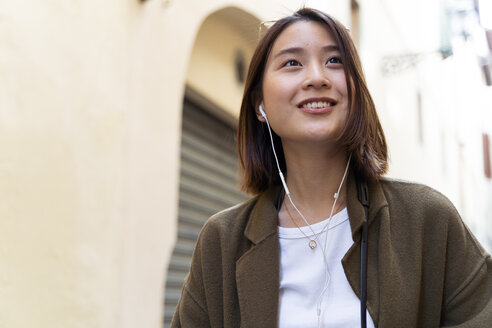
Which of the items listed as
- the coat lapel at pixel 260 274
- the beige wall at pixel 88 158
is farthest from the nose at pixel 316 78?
the beige wall at pixel 88 158

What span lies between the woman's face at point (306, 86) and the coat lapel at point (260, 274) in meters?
0.28

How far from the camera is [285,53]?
6.58ft

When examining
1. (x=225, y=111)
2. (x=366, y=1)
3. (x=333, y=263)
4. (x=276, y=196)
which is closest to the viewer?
(x=333, y=263)

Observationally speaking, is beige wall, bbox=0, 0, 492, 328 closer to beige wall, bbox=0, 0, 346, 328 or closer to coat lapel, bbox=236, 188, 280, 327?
beige wall, bbox=0, 0, 346, 328

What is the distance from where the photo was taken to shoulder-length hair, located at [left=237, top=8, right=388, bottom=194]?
1.92 m

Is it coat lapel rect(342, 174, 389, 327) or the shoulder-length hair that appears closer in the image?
coat lapel rect(342, 174, 389, 327)

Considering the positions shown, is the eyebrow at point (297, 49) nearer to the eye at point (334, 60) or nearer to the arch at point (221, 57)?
the eye at point (334, 60)

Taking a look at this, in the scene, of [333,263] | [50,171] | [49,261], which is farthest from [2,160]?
[333,263]

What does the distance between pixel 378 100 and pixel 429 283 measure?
9.88m

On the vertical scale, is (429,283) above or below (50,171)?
below

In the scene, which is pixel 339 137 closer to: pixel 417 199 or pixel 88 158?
pixel 417 199

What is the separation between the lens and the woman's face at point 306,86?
191 centimetres

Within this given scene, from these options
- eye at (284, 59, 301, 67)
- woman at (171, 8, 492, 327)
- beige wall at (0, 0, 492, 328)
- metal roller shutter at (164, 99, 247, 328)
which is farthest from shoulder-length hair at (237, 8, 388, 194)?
metal roller shutter at (164, 99, 247, 328)

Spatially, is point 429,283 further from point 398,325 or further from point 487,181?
point 487,181
